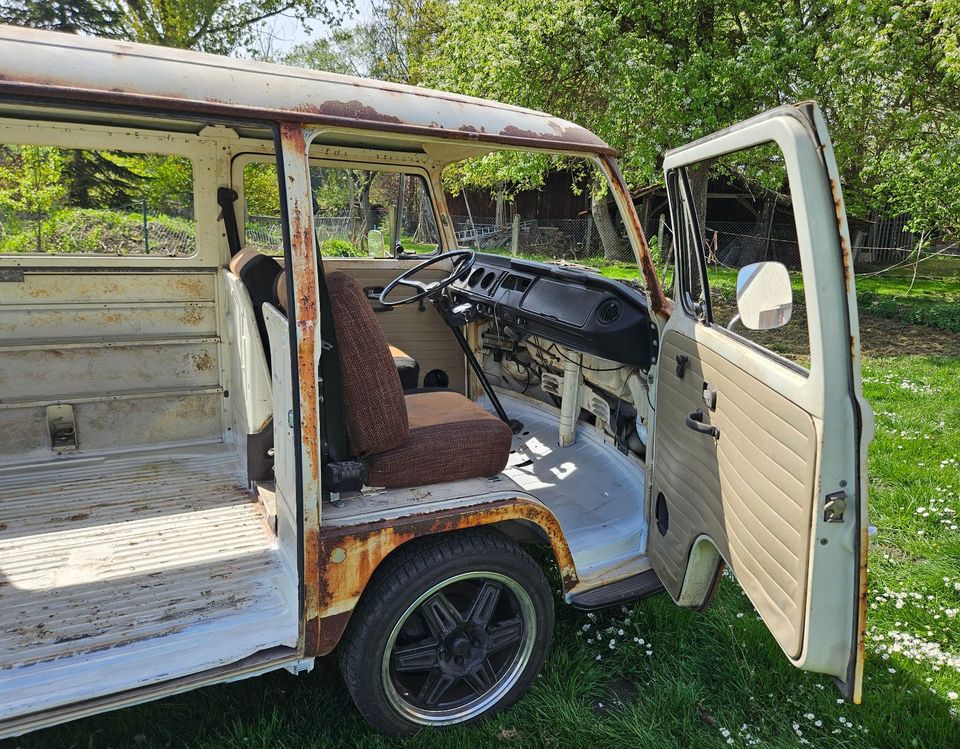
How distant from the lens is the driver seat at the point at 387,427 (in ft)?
7.84

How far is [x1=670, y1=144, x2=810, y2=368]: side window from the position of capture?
207cm

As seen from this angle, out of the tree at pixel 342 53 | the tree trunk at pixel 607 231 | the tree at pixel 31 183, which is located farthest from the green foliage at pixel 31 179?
the tree at pixel 342 53

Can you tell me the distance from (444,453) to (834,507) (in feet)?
4.33

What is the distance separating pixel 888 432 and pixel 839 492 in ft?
14.4

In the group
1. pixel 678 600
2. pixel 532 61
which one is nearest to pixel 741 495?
pixel 678 600

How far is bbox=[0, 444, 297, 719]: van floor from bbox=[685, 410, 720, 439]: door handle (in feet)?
5.04

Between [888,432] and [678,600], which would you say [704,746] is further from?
[888,432]

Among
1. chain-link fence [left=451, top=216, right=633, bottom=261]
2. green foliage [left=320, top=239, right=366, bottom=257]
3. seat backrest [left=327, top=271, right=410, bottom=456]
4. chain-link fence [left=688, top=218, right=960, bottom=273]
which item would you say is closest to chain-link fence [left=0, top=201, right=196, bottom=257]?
green foliage [left=320, top=239, right=366, bottom=257]

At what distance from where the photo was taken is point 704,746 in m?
2.53

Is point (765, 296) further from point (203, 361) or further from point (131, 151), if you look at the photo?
point (131, 151)

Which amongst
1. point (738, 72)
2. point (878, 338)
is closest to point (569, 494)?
point (738, 72)

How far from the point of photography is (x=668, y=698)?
9.08 ft

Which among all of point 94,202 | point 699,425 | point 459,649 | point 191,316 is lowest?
point 459,649

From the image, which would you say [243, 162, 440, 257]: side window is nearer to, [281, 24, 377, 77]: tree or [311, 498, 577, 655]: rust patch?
[311, 498, 577, 655]: rust patch
